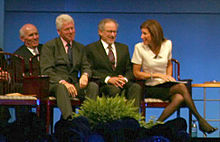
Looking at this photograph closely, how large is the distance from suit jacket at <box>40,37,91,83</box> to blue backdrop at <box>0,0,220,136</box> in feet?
6.01

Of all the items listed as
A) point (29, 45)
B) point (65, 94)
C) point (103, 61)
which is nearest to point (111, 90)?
point (103, 61)

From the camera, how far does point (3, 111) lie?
14.7 feet

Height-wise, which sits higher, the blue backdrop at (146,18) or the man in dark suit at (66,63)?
the blue backdrop at (146,18)

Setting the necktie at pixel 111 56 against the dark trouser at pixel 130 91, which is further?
the necktie at pixel 111 56

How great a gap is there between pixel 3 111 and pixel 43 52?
89 cm

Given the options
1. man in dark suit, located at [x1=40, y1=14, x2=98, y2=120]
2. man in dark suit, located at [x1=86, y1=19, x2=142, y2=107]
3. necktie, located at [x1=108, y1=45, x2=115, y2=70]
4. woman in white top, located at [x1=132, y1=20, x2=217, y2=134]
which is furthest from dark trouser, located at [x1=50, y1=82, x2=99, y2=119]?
woman in white top, located at [x1=132, y1=20, x2=217, y2=134]

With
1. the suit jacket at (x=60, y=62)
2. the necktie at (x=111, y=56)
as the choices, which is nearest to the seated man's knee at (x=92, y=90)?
the suit jacket at (x=60, y=62)

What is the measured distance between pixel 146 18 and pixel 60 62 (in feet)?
7.40

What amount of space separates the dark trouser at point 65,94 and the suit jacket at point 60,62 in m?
0.15

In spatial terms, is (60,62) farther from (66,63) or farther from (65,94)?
(65,94)

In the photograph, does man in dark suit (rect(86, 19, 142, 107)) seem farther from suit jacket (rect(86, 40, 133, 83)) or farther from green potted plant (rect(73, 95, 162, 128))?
green potted plant (rect(73, 95, 162, 128))

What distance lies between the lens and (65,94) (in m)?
3.71

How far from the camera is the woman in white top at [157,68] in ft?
13.3

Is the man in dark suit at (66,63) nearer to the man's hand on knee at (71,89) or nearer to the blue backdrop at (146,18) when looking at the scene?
the man's hand on knee at (71,89)
